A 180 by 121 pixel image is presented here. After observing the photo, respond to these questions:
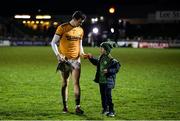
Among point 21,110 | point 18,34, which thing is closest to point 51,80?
point 21,110

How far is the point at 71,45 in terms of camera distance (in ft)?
33.2

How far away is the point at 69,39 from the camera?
1009 centimetres

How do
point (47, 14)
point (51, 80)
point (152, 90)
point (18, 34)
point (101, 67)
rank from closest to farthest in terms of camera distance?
point (101, 67) < point (152, 90) < point (51, 80) < point (18, 34) < point (47, 14)

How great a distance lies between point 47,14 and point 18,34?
39.7 feet

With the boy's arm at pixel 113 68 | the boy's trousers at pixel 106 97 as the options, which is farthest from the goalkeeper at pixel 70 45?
the boy's arm at pixel 113 68

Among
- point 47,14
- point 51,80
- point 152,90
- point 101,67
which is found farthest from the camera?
point 47,14

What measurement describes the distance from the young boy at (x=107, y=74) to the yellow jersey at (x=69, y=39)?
1.32 ft

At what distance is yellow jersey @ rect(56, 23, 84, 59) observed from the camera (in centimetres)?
1004

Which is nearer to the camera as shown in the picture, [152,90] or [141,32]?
[152,90]

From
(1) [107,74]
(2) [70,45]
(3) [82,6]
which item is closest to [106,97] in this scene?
(1) [107,74]

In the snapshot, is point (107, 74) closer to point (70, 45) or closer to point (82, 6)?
point (70, 45)

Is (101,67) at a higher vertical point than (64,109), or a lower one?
higher

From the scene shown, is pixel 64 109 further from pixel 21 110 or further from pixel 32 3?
pixel 32 3

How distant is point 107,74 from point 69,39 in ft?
3.72
